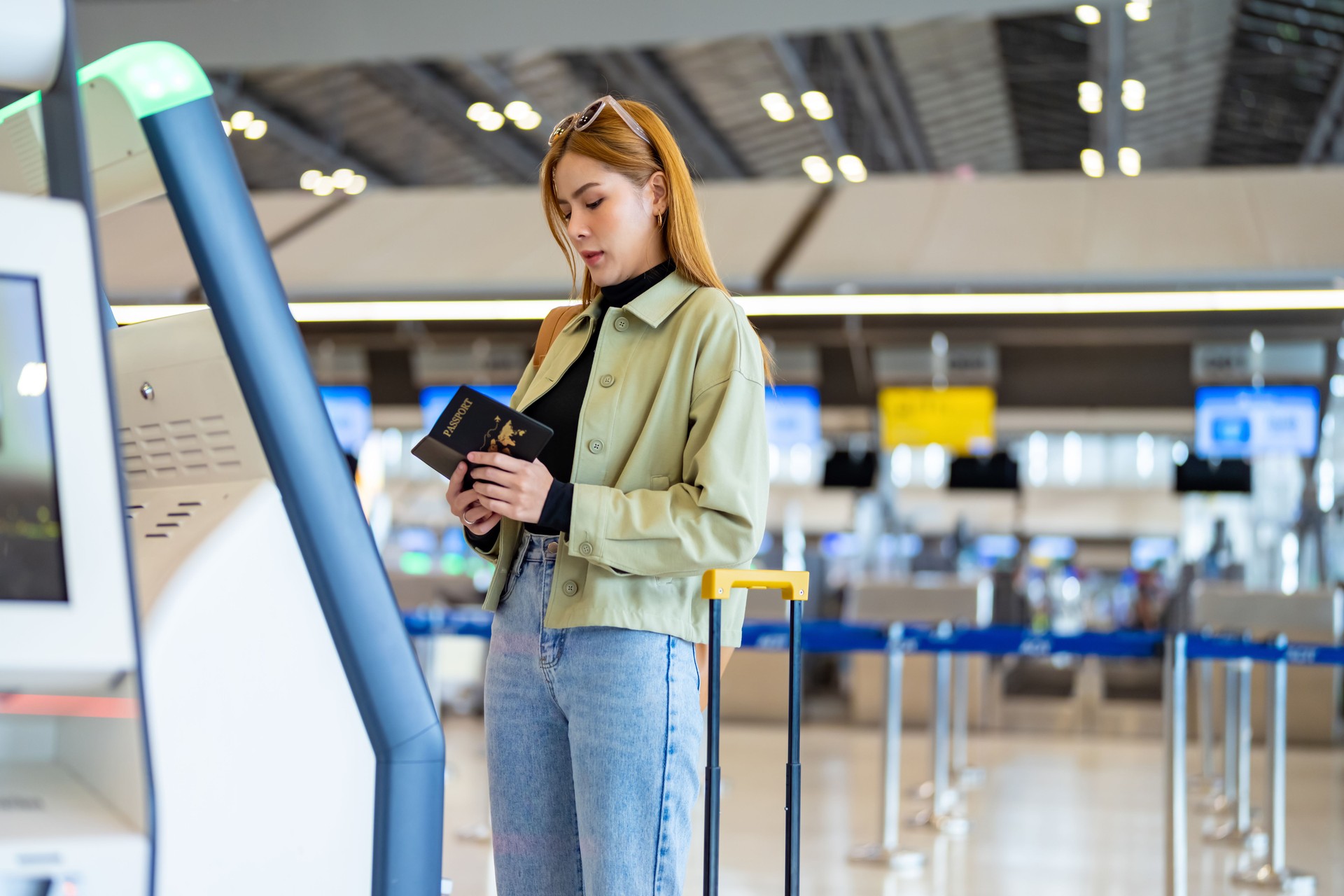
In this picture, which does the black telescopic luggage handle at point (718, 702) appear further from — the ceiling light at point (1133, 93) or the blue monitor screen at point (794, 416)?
the ceiling light at point (1133, 93)

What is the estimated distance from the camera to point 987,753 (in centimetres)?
829

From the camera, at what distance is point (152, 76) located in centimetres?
117

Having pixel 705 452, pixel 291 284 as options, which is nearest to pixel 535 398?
pixel 705 452

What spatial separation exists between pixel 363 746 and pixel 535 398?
53 cm

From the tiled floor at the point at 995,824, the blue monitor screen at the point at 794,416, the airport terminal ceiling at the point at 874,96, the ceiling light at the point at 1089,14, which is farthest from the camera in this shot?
the airport terminal ceiling at the point at 874,96

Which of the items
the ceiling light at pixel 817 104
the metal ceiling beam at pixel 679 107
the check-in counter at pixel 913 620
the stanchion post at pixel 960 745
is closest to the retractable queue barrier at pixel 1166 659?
the check-in counter at pixel 913 620

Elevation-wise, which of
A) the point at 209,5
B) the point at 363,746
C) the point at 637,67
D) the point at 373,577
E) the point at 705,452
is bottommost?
the point at 363,746

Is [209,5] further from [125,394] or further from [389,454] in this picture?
[389,454]

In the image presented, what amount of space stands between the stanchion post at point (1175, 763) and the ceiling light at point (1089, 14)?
25.9 feet

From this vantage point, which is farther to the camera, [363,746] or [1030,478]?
[1030,478]

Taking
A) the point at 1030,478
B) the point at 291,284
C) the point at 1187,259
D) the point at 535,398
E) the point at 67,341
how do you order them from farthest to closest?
the point at 1030,478 < the point at 291,284 < the point at 1187,259 < the point at 535,398 < the point at 67,341

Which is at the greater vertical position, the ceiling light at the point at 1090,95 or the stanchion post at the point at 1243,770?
the ceiling light at the point at 1090,95

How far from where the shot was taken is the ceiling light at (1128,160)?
48.5 feet

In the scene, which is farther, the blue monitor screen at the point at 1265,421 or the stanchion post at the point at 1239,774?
the blue monitor screen at the point at 1265,421
